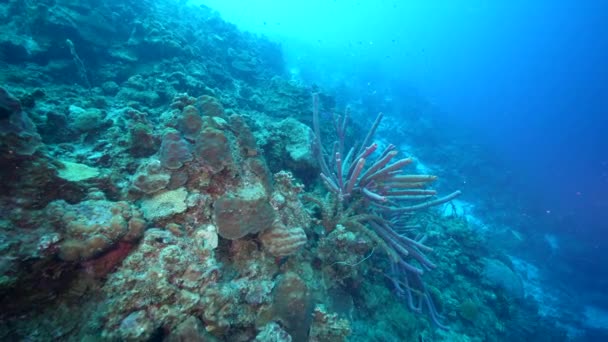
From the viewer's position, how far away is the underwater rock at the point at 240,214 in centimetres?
266

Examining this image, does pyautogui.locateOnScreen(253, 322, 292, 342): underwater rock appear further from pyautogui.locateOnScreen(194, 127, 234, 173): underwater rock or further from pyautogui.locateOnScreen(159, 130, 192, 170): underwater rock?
pyautogui.locateOnScreen(159, 130, 192, 170): underwater rock

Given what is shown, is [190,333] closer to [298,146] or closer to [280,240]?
[280,240]

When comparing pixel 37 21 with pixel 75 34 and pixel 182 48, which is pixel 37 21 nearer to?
pixel 75 34

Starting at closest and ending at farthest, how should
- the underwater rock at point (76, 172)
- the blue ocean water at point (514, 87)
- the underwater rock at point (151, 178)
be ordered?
the underwater rock at point (76, 172), the underwater rock at point (151, 178), the blue ocean water at point (514, 87)

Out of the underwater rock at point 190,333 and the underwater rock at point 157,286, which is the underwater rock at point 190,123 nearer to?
the underwater rock at point 157,286

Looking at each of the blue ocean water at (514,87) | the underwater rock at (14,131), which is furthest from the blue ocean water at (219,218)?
the blue ocean water at (514,87)

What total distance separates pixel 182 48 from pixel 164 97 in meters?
3.21

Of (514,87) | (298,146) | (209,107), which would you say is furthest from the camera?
(514,87)

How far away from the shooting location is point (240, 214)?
2.68 m

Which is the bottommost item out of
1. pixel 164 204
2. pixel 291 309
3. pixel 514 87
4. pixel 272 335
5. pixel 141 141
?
pixel 272 335

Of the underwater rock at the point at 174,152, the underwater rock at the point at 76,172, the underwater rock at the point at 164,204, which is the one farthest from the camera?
the underwater rock at the point at 174,152

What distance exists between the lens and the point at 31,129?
2.04 metres

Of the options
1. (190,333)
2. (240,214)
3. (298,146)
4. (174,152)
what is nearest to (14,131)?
(174,152)

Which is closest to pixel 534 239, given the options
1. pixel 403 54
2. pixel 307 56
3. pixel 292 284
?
pixel 292 284
